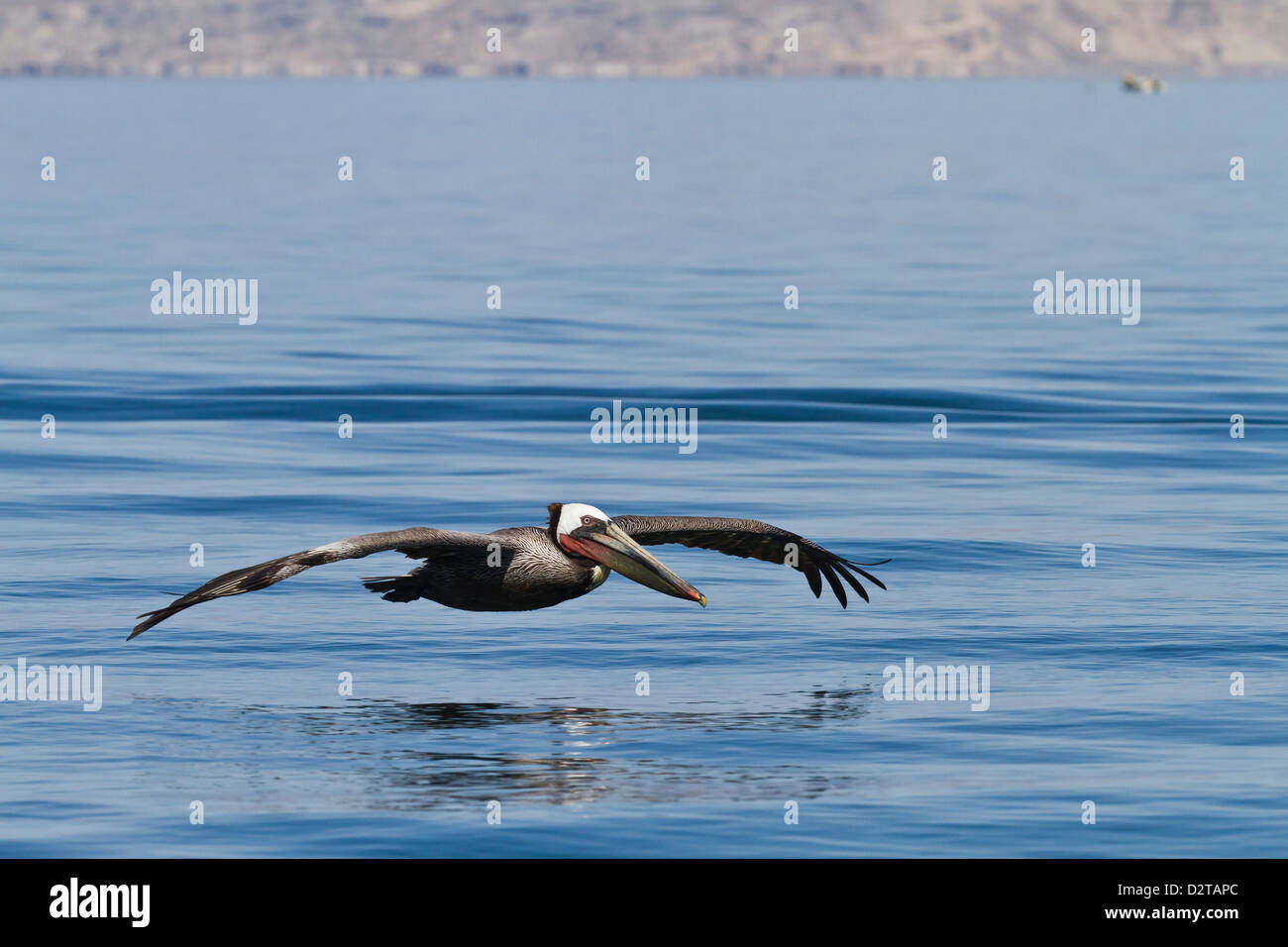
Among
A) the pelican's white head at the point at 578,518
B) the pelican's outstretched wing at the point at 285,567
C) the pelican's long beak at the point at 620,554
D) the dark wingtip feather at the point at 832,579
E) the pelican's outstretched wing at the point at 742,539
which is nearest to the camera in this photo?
the pelican's outstretched wing at the point at 285,567

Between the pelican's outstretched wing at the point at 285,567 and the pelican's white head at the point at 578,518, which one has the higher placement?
the pelican's white head at the point at 578,518

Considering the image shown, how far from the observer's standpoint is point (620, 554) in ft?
44.7

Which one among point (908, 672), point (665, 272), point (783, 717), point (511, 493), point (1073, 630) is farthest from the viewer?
point (665, 272)

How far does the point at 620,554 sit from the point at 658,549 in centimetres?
608

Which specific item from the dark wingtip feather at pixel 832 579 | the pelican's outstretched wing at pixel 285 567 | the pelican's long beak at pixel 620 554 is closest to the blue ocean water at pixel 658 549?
the dark wingtip feather at pixel 832 579

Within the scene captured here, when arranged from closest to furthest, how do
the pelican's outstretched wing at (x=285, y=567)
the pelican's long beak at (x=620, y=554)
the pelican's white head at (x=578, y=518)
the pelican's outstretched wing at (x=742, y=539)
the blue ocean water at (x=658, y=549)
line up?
the pelican's outstretched wing at (x=285, y=567), the blue ocean water at (x=658, y=549), the pelican's long beak at (x=620, y=554), the pelican's white head at (x=578, y=518), the pelican's outstretched wing at (x=742, y=539)

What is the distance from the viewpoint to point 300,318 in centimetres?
3712

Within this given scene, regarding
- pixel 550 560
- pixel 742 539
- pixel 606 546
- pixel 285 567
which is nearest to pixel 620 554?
pixel 606 546

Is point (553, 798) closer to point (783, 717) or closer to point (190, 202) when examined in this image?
point (783, 717)

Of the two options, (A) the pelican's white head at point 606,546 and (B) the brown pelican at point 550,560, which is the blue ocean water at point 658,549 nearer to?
(B) the brown pelican at point 550,560

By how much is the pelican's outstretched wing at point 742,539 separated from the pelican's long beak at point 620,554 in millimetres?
260

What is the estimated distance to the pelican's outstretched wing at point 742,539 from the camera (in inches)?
551
